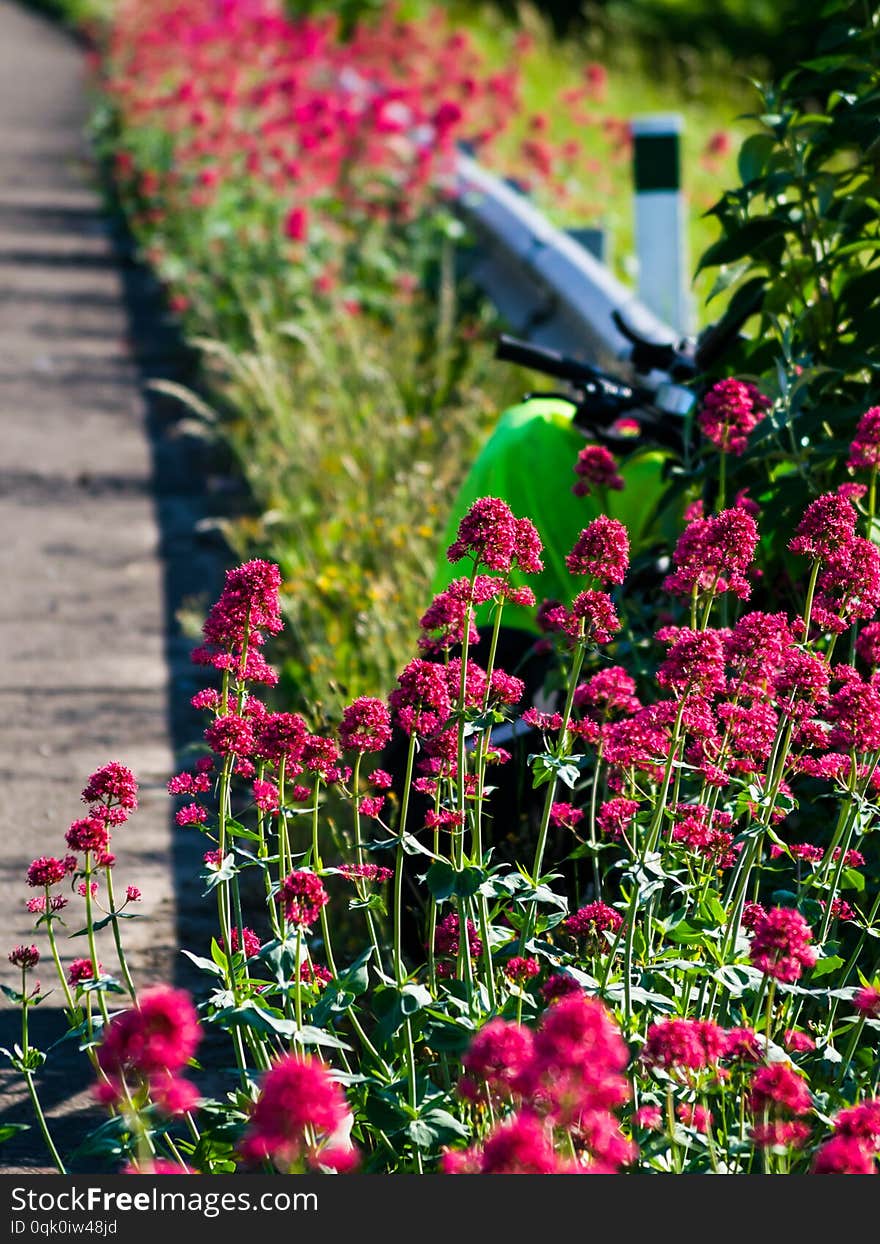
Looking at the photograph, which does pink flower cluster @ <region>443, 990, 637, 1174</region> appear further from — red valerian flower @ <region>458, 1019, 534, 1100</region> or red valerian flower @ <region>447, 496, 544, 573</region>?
red valerian flower @ <region>447, 496, 544, 573</region>

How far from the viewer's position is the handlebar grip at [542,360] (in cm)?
382

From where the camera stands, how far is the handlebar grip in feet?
12.5

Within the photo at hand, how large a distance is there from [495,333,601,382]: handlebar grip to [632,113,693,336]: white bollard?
2474mm

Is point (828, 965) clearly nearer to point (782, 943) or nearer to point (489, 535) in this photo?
point (782, 943)

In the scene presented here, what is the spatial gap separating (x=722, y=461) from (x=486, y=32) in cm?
1727

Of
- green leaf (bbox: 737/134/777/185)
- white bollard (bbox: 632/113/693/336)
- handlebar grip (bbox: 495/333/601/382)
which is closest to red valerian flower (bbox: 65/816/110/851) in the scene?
handlebar grip (bbox: 495/333/601/382)

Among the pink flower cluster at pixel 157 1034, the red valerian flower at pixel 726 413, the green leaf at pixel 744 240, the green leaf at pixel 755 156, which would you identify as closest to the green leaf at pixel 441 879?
the pink flower cluster at pixel 157 1034

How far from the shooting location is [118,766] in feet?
8.25

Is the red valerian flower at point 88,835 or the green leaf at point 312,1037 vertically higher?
the red valerian flower at point 88,835

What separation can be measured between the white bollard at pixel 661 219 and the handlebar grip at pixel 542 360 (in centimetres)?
247

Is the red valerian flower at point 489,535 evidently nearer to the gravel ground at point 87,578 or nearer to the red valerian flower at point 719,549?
the red valerian flower at point 719,549

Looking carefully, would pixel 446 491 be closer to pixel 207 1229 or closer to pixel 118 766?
pixel 118 766

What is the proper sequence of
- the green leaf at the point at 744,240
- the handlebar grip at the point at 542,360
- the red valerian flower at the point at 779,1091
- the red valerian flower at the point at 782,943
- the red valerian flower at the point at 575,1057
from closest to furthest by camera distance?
the red valerian flower at the point at 575,1057
the red valerian flower at the point at 779,1091
the red valerian flower at the point at 782,943
the green leaf at the point at 744,240
the handlebar grip at the point at 542,360

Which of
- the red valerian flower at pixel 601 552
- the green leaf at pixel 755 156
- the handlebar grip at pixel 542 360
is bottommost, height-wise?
the red valerian flower at pixel 601 552
